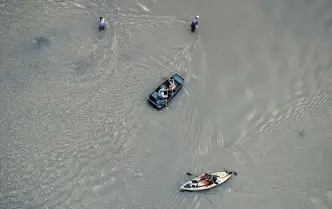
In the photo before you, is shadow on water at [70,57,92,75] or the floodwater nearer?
the floodwater

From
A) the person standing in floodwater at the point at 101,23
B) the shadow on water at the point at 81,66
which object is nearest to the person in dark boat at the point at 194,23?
the person standing in floodwater at the point at 101,23

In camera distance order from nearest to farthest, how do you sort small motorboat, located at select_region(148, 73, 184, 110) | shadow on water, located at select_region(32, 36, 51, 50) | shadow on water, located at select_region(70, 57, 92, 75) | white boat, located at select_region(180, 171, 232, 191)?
white boat, located at select_region(180, 171, 232, 191) < small motorboat, located at select_region(148, 73, 184, 110) < shadow on water, located at select_region(70, 57, 92, 75) < shadow on water, located at select_region(32, 36, 51, 50)

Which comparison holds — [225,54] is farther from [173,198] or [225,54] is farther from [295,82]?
[173,198]

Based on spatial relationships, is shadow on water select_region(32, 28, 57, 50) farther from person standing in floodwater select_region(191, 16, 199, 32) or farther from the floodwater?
person standing in floodwater select_region(191, 16, 199, 32)

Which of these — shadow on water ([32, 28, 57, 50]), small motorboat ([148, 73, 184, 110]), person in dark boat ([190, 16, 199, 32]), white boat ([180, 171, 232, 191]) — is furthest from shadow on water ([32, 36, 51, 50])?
white boat ([180, 171, 232, 191])

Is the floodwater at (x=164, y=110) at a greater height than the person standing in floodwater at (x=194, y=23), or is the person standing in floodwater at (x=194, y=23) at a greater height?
the person standing in floodwater at (x=194, y=23)

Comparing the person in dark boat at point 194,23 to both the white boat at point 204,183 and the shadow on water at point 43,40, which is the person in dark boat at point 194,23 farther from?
the white boat at point 204,183

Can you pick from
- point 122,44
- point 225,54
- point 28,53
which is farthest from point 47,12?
point 225,54

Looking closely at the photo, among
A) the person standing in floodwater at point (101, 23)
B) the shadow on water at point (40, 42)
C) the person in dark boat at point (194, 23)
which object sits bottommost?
the person in dark boat at point (194, 23)
